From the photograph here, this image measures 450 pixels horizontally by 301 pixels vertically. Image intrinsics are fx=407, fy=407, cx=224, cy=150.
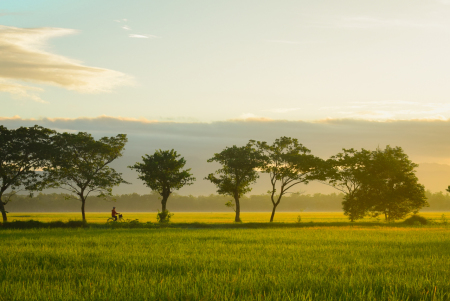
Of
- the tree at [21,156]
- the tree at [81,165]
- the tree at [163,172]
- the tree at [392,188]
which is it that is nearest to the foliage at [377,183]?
the tree at [392,188]

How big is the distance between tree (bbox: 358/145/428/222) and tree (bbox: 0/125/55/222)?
46955mm

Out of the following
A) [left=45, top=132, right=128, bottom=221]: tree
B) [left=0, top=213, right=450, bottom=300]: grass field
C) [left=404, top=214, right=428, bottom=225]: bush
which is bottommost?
[left=404, top=214, right=428, bottom=225]: bush

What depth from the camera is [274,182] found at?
206ft

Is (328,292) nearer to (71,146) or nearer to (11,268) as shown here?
(11,268)

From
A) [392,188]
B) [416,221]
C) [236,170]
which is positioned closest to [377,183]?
[392,188]

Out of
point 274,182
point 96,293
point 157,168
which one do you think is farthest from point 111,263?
point 274,182

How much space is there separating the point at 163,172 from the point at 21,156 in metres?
19.5

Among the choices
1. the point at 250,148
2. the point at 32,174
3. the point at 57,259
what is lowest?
the point at 57,259

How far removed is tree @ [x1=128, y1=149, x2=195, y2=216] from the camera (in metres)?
59.6

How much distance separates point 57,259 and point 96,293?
6757mm

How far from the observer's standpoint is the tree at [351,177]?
60.3 metres

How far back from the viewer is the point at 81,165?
58.6 metres

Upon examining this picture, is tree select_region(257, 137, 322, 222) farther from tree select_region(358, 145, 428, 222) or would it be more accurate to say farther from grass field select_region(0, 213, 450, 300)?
grass field select_region(0, 213, 450, 300)

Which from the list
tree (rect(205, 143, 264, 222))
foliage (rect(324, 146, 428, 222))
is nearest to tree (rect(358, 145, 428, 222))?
foliage (rect(324, 146, 428, 222))
